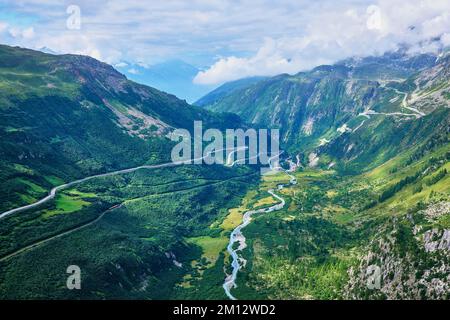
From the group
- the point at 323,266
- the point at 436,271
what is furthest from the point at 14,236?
the point at 436,271

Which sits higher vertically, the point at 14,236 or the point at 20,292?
the point at 14,236

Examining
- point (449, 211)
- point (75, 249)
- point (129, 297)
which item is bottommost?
point (129, 297)

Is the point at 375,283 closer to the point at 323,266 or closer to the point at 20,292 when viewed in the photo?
the point at 323,266
